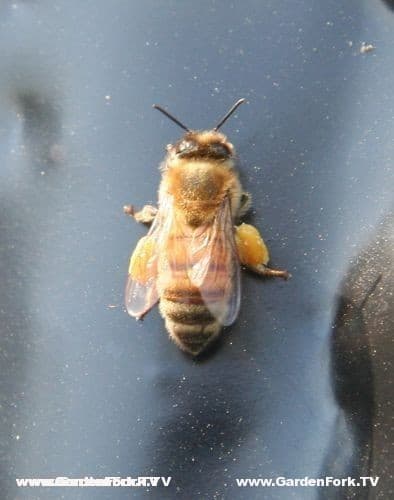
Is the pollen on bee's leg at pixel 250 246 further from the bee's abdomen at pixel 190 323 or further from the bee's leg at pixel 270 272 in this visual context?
the bee's abdomen at pixel 190 323

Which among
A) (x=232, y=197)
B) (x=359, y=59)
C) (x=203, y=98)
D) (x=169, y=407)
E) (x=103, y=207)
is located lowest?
(x=169, y=407)

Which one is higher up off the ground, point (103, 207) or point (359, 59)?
point (359, 59)

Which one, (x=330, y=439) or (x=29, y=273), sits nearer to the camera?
(x=330, y=439)

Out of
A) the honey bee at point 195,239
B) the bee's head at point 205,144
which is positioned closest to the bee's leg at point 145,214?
the honey bee at point 195,239

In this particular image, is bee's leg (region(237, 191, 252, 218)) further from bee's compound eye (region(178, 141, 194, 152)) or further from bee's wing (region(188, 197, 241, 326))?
bee's compound eye (region(178, 141, 194, 152))

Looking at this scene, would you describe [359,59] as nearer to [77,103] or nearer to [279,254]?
[279,254]

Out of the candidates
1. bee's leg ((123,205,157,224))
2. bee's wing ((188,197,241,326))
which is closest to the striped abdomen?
bee's wing ((188,197,241,326))

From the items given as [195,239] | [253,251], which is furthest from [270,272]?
[195,239]

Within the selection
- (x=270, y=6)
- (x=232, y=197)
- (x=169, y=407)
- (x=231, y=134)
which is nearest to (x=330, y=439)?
(x=169, y=407)
